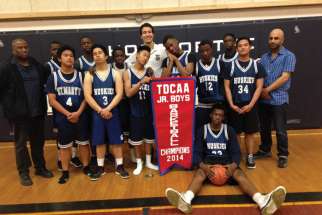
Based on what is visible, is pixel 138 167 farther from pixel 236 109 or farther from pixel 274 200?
pixel 274 200

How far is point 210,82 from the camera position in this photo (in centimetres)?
363

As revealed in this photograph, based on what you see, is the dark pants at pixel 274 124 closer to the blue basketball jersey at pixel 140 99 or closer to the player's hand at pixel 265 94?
the player's hand at pixel 265 94

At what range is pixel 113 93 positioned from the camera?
11.4 feet

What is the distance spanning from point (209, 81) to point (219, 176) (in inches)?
45.0

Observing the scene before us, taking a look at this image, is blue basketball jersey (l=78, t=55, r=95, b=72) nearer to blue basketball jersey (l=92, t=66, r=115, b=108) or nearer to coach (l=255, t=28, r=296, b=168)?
blue basketball jersey (l=92, t=66, r=115, b=108)

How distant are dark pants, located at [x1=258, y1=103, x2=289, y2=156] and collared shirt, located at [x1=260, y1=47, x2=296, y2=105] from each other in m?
0.10

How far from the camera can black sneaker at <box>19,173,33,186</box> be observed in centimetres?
347

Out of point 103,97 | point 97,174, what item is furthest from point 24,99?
point 97,174

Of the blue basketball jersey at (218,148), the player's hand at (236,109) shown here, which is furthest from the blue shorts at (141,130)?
the player's hand at (236,109)

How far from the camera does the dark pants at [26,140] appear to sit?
3.51m

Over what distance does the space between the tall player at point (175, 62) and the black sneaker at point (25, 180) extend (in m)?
2.00

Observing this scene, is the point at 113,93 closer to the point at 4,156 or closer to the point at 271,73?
the point at 271,73

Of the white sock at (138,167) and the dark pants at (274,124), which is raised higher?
the dark pants at (274,124)

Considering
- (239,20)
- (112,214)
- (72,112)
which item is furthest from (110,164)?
(239,20)
